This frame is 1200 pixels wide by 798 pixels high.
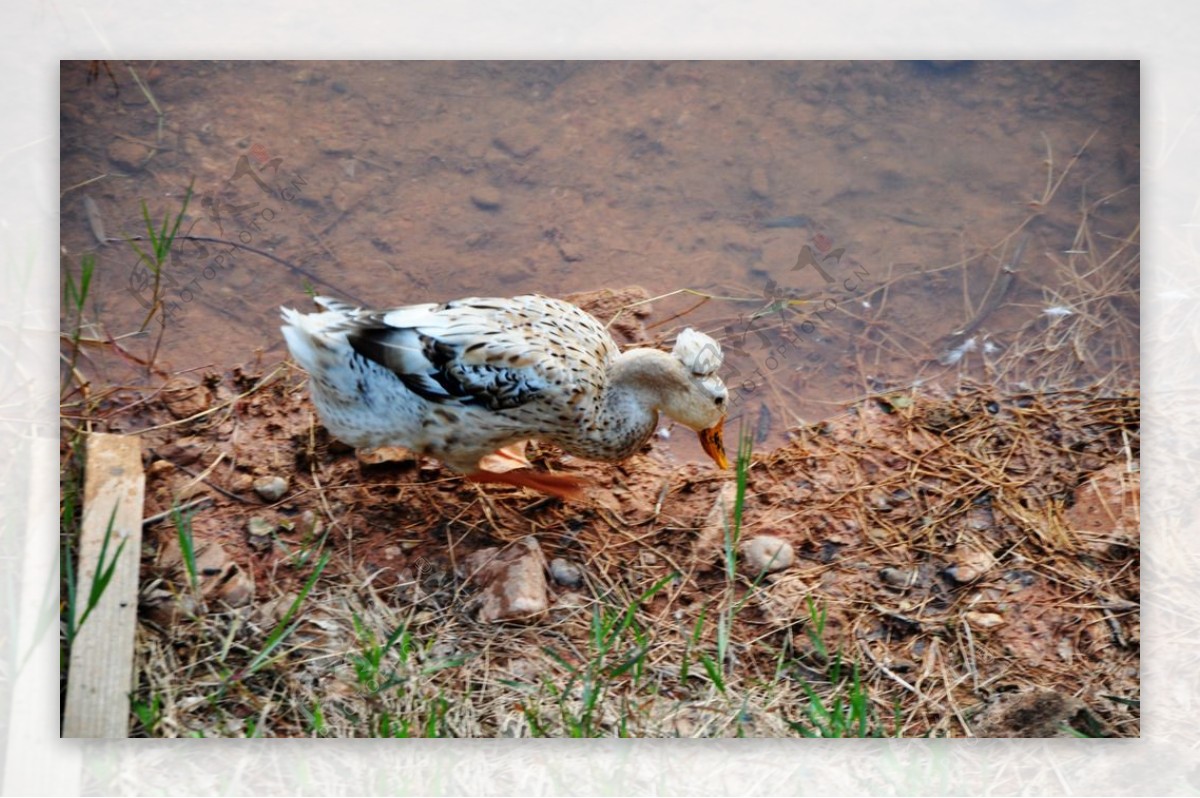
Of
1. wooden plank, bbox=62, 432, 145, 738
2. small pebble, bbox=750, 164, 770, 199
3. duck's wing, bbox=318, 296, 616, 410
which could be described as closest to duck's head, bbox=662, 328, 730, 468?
duck's wing, bbox=318, 296, 616, 410

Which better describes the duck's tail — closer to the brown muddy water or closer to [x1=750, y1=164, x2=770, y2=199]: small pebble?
the brown muddy water

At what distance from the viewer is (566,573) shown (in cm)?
246

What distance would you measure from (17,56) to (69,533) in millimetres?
938

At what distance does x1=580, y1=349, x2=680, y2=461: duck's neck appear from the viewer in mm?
2398

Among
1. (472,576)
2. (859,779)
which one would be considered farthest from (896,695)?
(472,576)

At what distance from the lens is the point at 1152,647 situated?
2334 mm

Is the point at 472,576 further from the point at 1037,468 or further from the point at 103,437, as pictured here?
the point at 1037,468

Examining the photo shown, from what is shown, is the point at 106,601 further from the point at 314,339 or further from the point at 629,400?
the point at 629,400

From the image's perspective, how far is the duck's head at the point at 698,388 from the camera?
2369 mm

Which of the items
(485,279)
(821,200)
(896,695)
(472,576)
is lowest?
(896,695)

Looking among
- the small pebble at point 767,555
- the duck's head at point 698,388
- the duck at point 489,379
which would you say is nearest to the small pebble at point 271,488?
the duck at point 489,379

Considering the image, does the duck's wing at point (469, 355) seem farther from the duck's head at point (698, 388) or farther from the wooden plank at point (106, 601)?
the wooden plank at point (106, 601)

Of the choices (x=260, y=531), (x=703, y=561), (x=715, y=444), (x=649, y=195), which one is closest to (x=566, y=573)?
(x=703, y=561)

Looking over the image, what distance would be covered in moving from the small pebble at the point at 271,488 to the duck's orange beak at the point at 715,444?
0.88m
